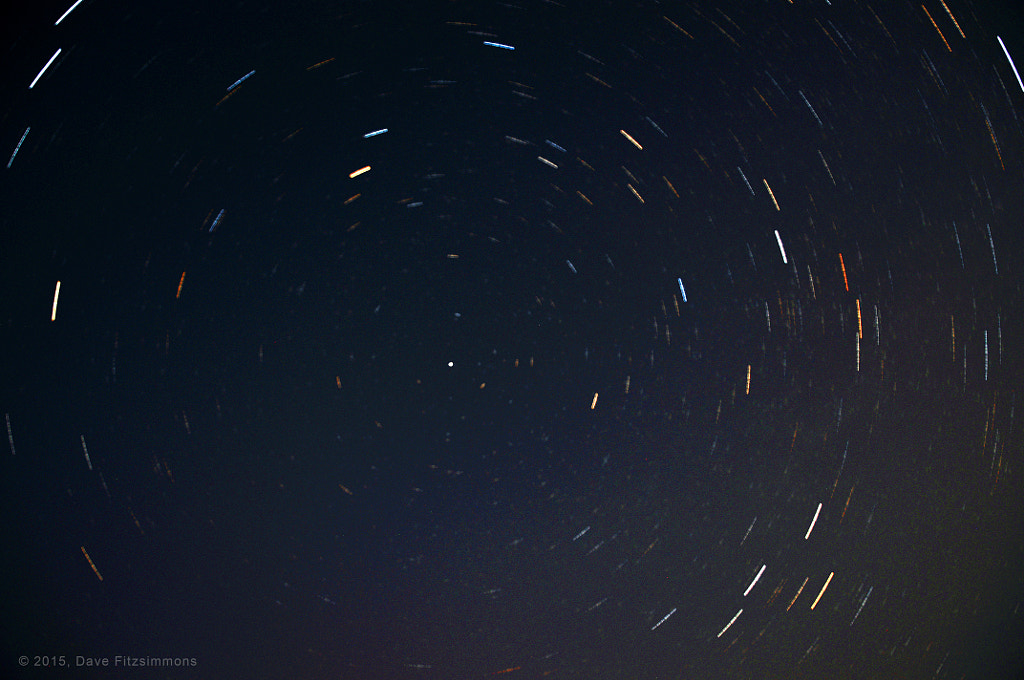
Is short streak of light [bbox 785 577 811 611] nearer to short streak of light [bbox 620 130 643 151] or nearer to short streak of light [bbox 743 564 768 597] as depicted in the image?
short streak of light [bbox 743 564 768 597]

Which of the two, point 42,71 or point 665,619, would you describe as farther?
point 665,619

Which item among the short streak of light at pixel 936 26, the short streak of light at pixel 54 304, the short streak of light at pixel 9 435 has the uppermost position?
the short streak of light at pixel 936 26

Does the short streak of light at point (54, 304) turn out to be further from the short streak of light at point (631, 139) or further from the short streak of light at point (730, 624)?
the short streak of light at point (730, 624)

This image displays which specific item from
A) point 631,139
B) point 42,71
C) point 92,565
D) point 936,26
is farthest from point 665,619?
point 42,71

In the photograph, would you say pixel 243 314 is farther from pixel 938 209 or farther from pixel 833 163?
pixel 938 209

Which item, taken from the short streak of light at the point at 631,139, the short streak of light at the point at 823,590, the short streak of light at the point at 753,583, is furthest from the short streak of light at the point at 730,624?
the short streak of light at the point at 631,139

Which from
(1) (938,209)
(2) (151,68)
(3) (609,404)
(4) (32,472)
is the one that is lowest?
(3) (609,404)

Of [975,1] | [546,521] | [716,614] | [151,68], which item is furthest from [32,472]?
[975,1]

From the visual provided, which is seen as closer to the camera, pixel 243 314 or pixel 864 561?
pixel 243 314

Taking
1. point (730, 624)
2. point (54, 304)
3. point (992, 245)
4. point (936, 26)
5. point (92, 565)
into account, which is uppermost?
point (936, 26)

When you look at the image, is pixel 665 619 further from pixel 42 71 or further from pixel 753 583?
pixel 42 71

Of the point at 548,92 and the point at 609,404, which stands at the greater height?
the point at 548,92
